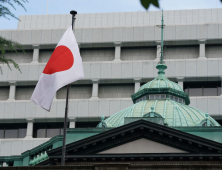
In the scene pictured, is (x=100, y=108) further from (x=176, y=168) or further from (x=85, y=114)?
(x=176, y=168)

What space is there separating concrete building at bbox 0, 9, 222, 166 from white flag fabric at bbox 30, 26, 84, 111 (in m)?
37.2

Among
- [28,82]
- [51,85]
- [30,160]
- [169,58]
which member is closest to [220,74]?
[169,58]

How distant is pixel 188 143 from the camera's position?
34.1m

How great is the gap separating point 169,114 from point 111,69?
24293mm

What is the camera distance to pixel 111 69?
6606 cm

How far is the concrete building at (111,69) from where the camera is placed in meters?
64.3

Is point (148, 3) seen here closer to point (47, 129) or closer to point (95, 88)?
point (95, 88)

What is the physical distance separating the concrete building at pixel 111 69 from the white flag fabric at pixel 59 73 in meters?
37.2

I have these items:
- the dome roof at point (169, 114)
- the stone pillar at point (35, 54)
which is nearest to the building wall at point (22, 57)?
the stone pillar at point (35, 54)

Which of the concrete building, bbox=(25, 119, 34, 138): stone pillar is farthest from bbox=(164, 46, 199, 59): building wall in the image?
bbox=(25, 119, 34, 138): stone pillar

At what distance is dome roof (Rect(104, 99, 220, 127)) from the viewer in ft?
137

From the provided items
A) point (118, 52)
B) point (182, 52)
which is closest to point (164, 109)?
point (118, 52)

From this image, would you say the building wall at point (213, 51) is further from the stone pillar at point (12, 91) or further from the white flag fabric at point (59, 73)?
the white flag fabric at point (59, 73)

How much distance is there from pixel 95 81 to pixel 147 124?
32556mm
